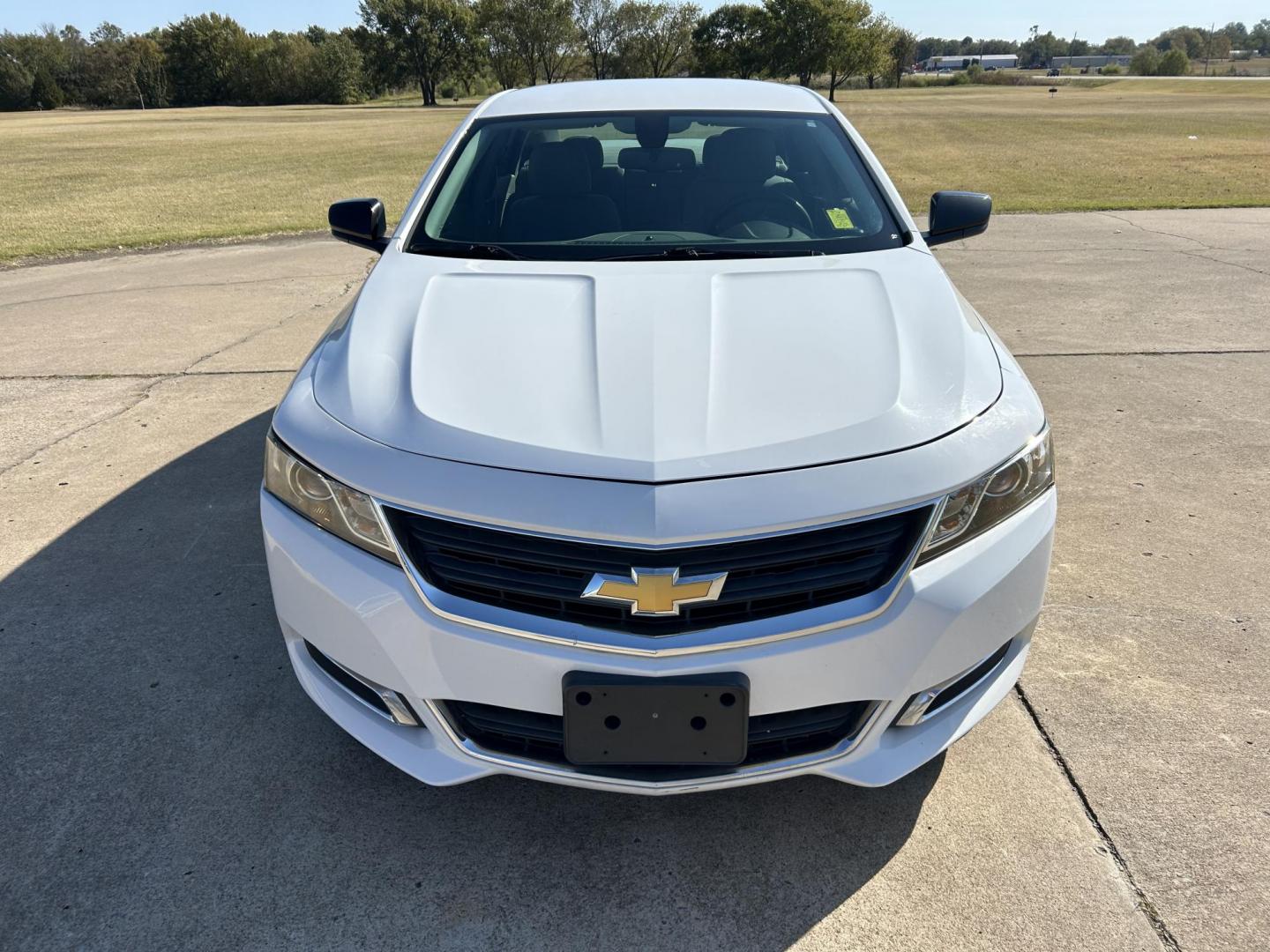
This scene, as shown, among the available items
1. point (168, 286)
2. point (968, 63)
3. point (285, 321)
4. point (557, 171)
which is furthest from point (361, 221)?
point (968, 63)

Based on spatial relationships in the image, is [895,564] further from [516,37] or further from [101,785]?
[516,37]

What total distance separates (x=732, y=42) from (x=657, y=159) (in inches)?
2628

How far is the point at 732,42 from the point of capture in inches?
2485

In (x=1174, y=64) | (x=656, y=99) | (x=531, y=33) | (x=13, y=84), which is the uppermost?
(x=531, y=33)

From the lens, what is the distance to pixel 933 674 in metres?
1.85

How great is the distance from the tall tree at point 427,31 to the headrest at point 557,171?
7087 centimetres

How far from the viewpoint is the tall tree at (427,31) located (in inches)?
2677

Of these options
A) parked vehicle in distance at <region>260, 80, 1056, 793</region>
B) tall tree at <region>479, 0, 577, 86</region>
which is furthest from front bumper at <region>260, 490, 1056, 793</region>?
tall tree at <region>479, 0, 577, 86</region>

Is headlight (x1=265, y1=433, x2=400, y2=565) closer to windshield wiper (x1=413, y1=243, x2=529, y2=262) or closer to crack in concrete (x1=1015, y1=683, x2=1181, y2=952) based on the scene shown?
windshield wiper (x1=413, y1=243, x2=529, y2=262)

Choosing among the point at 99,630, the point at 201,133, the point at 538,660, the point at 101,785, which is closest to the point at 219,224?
the point at 99,630

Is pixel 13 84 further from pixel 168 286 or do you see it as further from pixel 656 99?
pixel 656 99

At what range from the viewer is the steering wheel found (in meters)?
2.96

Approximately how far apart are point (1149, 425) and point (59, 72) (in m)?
91.3

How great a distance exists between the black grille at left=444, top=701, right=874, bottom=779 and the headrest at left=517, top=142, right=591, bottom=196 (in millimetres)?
1964
